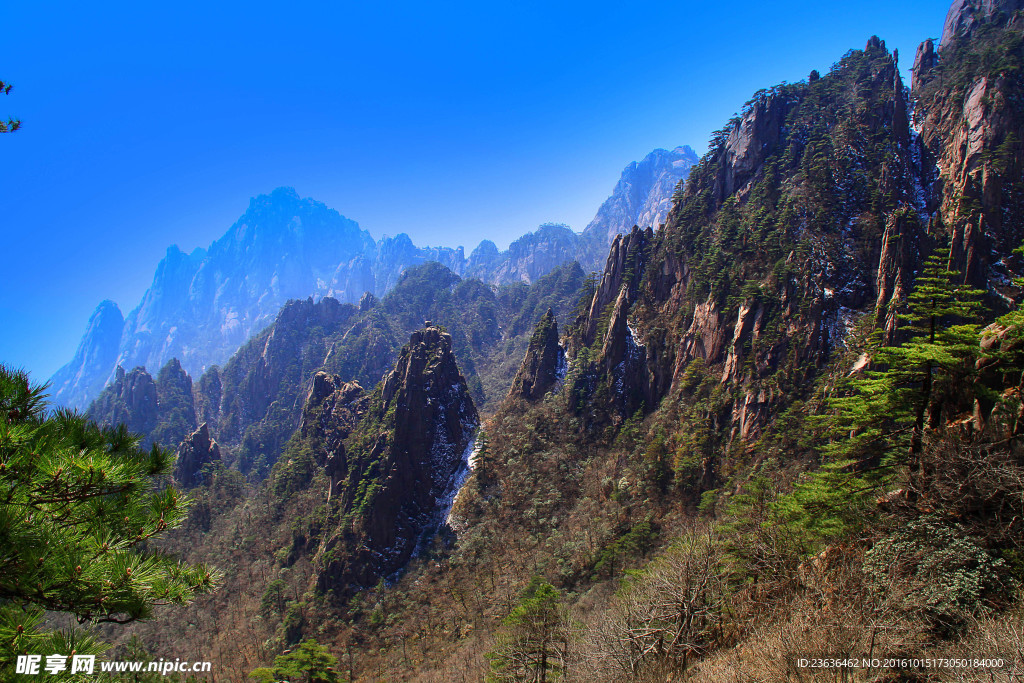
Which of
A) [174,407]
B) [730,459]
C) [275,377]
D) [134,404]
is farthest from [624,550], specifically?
[134,404]

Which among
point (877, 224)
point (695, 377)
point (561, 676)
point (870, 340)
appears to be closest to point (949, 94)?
point (877, 224)

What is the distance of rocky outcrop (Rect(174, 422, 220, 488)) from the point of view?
83.9 meters

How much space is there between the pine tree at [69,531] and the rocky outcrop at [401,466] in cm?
5755

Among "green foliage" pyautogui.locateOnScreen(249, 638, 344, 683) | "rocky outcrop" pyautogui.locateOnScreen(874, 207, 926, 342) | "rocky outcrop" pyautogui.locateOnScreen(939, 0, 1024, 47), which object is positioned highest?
"rocky outcrop" pyautogui.locateOnScreen(939, 0, 1024, 47)

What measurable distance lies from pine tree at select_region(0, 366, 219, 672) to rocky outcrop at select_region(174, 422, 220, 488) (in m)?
101

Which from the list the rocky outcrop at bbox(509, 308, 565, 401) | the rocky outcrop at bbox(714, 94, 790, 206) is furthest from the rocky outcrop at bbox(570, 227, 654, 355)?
the rocky outcrop at bbox(714, 94, 790, 206)

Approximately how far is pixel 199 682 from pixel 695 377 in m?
54.5

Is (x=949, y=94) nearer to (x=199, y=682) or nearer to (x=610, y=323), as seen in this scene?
(x=610, y=323)

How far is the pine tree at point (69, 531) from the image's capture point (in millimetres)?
4023

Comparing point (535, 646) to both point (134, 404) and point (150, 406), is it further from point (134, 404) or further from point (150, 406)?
point (134, 404)

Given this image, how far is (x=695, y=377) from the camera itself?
5350 centimetres

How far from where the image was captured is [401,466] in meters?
61.7

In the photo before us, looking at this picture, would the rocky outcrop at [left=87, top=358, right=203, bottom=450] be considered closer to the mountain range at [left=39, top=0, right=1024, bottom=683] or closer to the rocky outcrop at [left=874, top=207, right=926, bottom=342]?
the mountain range at [left=39, top=0, right=1024, bottom=683]

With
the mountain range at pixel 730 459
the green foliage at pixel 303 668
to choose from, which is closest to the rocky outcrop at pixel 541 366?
the mountain range at pixel 730 459
